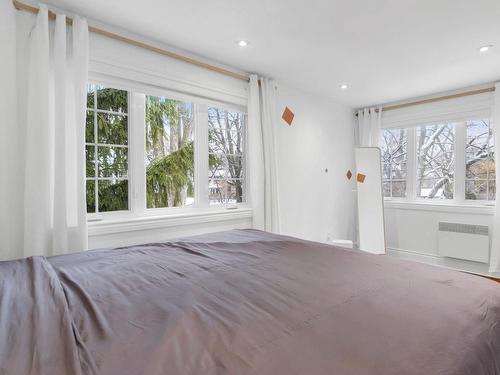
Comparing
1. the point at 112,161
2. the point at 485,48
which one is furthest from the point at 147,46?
the point at 485,48

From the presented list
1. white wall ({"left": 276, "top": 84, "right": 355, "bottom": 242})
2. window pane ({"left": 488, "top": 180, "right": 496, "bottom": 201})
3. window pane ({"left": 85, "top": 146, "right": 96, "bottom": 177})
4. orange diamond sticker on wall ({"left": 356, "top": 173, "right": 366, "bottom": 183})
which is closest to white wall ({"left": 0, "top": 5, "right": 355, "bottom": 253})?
white wall ({"left": 276, "top": 84, "right": 355, "bottom": 242})

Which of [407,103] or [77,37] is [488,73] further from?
[77,37]

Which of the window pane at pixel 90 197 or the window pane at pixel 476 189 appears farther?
the window pane at pixel 476 189

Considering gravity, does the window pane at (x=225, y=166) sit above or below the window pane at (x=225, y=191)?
above

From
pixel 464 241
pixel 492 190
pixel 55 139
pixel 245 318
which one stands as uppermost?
pixel 55 139

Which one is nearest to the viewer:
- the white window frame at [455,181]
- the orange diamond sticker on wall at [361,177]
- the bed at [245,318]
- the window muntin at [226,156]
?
the bed at [245,318]

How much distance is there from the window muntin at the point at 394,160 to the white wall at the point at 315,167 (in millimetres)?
507

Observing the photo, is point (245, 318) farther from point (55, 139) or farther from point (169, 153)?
point (169, 153)

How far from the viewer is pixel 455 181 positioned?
3.96 m

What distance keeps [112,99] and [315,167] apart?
2.73 m

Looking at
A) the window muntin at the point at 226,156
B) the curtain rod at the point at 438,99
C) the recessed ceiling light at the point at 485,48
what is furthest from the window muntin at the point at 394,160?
the window muntin at the point at 226,156

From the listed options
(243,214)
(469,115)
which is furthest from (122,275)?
(469,115)

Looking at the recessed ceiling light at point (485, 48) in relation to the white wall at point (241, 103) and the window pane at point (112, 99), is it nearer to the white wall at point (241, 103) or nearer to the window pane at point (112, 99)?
the white wall at point (241, 103)

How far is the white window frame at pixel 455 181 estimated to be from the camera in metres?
3.88
